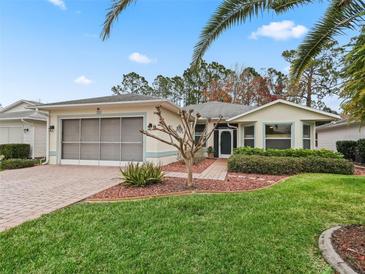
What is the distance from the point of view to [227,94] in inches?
1291

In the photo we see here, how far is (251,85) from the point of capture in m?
32.2

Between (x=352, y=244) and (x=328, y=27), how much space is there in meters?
4.40

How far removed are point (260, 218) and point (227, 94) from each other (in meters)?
29.5

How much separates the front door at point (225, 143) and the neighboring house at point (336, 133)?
25.0ft

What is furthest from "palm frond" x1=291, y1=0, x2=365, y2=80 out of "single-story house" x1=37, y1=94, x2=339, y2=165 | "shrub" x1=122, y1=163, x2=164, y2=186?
"single-story house" x1=37, y1=94, x2=339, y2=165

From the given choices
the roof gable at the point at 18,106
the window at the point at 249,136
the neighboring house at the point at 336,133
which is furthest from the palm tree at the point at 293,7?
the roof gable at the point at 18,106

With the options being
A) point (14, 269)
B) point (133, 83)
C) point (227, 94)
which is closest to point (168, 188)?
point (14, 269)

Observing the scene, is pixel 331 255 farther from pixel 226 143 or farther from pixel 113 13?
pixel 226 143

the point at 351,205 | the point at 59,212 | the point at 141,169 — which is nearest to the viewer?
the point at 59,212

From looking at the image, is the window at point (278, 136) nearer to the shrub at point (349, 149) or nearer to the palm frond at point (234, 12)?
the shrub at point (349, 149)

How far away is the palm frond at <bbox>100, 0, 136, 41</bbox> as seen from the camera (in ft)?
17.7

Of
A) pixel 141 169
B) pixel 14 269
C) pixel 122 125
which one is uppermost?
pixel 122 125

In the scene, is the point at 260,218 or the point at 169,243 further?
the point at 260,218

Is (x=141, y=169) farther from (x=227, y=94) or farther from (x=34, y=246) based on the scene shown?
(x=227, y=94)
